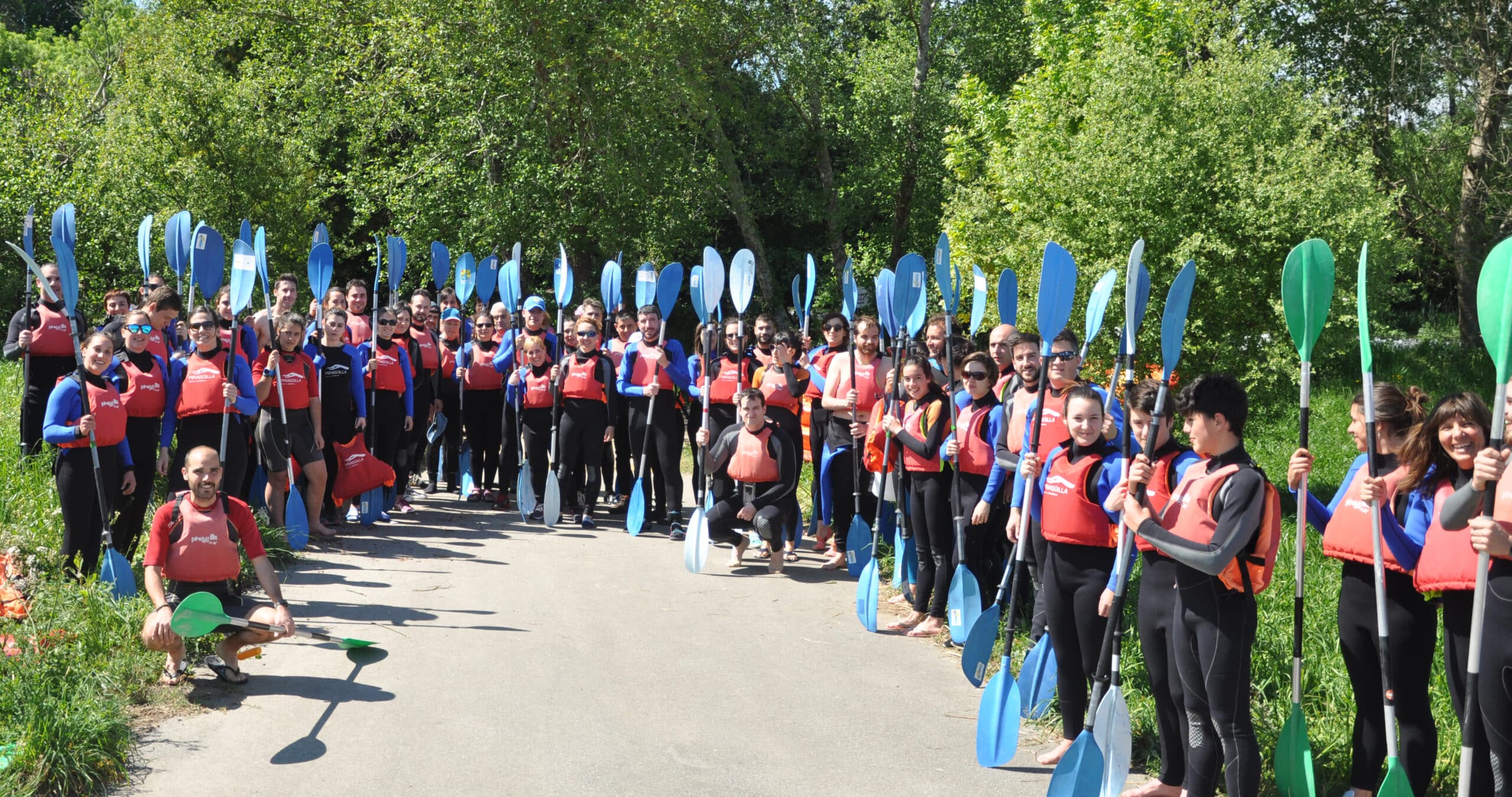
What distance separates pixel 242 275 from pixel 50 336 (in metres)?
1.53

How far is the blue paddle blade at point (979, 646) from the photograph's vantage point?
18.6 ft

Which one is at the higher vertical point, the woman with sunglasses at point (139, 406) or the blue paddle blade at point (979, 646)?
the woman with sunglasses at point (139, 406)

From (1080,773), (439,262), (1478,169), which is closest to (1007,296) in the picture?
(1080,773)

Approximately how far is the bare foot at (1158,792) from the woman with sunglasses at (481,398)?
23.4ft

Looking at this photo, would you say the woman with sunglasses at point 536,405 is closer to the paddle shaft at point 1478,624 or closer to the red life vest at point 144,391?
the red life vest at point 144,391

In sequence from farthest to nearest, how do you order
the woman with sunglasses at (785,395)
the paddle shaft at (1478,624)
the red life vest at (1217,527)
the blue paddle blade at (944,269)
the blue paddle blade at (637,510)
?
the blue paddle blade at (637,510) → the woman with sunglasses at (785,395) → the blue paddle blade at (944,269) → the red life vest at (1217,527) → the paddle shaft at (1478,624)

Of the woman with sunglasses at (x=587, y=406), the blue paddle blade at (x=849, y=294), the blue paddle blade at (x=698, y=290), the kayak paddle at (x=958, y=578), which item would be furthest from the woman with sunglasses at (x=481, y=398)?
the kayak paddle at (x=958, y=578)

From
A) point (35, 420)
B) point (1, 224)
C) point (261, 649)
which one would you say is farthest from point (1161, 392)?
point (1, 224)

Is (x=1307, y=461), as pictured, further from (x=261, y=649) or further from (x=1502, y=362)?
(x=261, y=649)

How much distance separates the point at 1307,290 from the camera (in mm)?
4305

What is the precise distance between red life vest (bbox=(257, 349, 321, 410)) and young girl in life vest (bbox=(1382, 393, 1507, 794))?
6600mm

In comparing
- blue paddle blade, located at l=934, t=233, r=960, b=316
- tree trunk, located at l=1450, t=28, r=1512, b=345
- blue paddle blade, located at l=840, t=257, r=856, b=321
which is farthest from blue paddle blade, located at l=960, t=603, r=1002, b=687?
tree trunk, located at l=1450, t=28, r=1512, b=345

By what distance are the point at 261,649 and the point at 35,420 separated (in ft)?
12.2

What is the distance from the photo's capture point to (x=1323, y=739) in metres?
4.96
